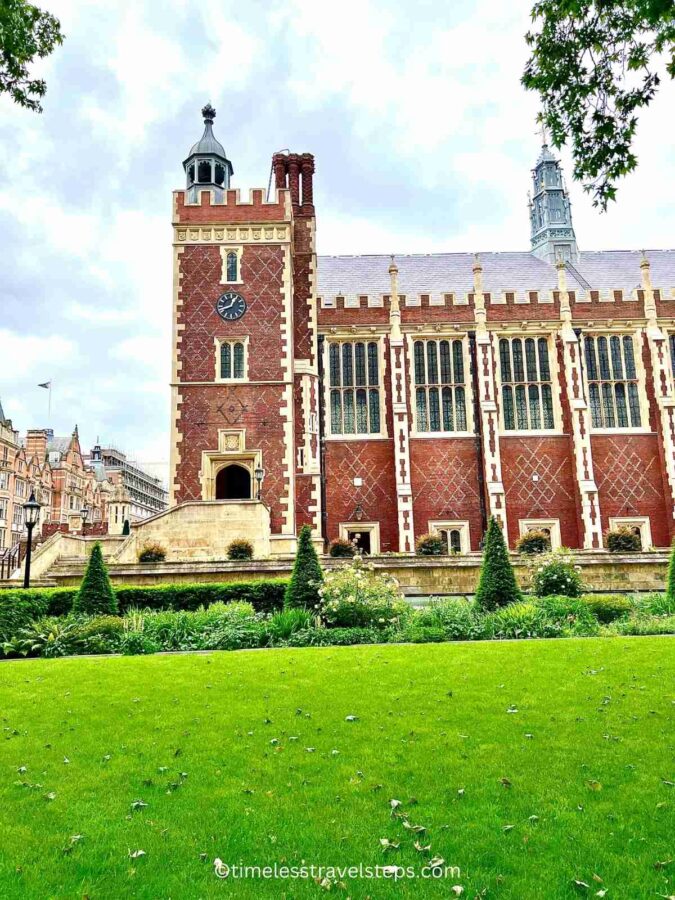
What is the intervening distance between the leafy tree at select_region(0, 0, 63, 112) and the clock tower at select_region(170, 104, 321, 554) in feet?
55.1

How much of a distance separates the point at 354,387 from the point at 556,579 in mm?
15570

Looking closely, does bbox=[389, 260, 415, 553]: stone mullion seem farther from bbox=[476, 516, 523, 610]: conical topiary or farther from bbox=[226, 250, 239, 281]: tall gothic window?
bbox=[476, 516, 523, 610]: conical topiary

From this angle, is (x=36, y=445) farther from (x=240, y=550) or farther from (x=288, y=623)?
(x=288, y=623)

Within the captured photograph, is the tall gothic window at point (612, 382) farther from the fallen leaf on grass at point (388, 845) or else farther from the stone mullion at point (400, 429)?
the fallen leaf on grass at point (388, 845)

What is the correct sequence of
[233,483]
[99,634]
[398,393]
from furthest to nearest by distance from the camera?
[398,393]
[233,483]
[99,634]

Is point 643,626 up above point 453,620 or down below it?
below

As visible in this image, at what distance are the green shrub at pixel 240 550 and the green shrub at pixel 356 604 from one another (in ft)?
21.8

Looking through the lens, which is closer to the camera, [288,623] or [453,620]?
[288,623]

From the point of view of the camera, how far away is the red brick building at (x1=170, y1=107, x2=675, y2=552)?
25.5m

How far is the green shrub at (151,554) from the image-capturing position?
19.3 meters

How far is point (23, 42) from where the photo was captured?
22.5ft

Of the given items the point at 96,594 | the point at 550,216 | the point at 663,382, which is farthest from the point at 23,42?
the point at 550,216

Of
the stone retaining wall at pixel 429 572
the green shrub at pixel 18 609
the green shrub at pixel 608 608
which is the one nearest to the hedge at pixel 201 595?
the green shrub at pixel 18 609

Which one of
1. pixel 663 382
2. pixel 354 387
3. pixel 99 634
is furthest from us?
pixel 354 387
